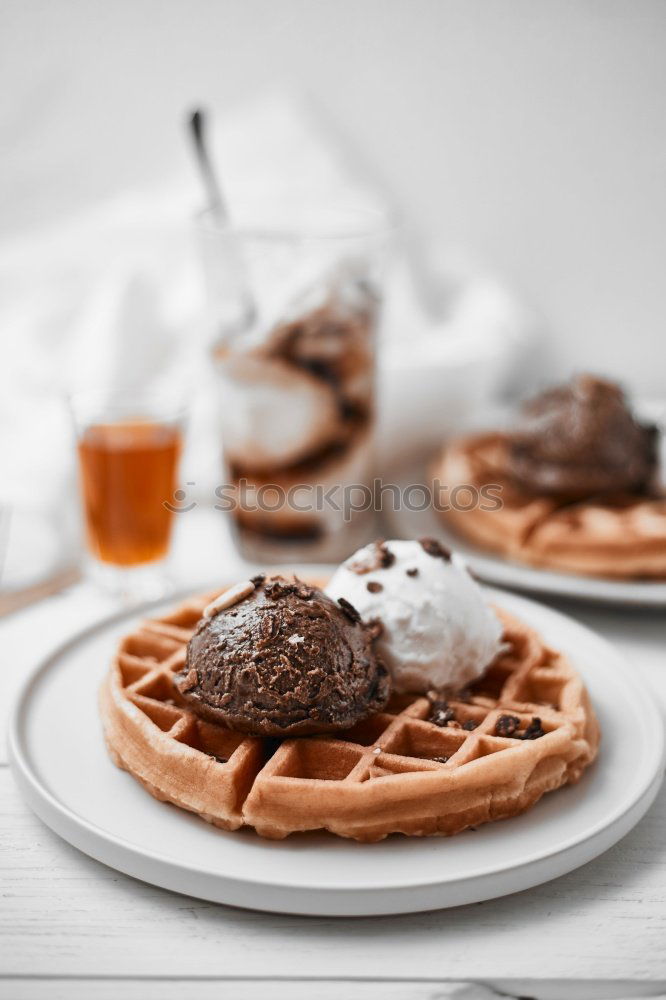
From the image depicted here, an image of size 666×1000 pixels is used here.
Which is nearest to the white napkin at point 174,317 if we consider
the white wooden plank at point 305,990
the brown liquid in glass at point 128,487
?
the brown liquid in glass at point 128,487

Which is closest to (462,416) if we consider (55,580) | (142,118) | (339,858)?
(55,580)

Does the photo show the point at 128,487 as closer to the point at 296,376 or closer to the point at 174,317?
the point at 296,376

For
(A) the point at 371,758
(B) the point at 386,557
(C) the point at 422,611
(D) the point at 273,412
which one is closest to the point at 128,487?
(D) the point at 273,412

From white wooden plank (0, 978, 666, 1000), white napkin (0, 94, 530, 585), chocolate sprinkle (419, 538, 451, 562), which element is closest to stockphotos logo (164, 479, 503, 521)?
white napkin (0, 94, 530, 585)

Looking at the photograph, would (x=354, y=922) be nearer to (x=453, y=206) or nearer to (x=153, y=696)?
(x=153, y=696)

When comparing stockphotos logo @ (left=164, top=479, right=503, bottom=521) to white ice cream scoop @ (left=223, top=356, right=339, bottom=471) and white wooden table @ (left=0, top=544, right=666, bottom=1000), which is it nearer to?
white ice cream scoop @ (left=223, top=356, right=339, bottom=471)

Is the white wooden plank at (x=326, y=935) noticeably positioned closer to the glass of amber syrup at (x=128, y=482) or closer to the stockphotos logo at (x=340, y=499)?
the glass of amber syrup at (x=128, y=482)
